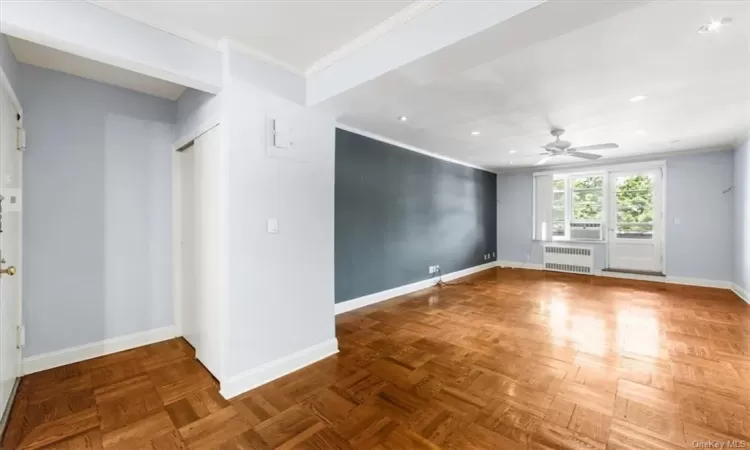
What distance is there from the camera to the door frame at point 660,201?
19.1 ft

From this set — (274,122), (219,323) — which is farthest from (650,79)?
(219,323)

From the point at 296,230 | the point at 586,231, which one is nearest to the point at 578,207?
the point at 586,231

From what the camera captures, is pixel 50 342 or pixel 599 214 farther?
pixel 599 214

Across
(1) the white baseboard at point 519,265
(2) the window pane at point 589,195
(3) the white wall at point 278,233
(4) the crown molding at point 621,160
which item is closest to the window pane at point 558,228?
(2) the window pane at point 589,195

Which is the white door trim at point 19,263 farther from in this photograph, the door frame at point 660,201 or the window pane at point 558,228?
the door frame at point 660,201

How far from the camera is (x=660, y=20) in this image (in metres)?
1.83

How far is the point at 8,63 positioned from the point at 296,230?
6.93 ft

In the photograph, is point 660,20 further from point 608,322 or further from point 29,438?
point 29,438

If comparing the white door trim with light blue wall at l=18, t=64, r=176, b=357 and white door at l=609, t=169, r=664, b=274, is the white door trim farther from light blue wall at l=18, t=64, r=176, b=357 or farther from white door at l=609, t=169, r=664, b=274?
white door at l=609, t=169, r=664, b=274

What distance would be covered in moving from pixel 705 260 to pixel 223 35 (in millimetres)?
7816

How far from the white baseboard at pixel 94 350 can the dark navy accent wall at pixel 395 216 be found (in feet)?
6.19

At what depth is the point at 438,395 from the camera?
2.14 metres

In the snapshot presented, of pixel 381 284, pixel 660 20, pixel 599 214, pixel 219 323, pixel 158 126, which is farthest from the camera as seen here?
pixel 599 214

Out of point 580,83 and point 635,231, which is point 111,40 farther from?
point 635,231
